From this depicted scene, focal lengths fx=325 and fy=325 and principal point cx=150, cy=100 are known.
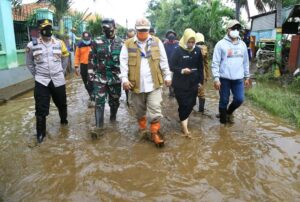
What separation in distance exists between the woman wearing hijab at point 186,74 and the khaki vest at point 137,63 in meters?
0.49

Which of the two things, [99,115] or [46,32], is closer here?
[46,32]

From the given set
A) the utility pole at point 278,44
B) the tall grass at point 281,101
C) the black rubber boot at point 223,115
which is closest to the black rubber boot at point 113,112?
the black rubber boot at point 223,115

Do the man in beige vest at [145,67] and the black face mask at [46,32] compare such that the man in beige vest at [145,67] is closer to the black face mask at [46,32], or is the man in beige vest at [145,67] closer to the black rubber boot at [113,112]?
the black face mask at [46,32]

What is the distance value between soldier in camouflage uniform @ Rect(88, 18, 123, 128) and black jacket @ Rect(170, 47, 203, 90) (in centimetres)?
97

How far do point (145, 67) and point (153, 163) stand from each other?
1.41 m

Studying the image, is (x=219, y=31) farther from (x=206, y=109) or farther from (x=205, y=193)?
(x=205, y=193)

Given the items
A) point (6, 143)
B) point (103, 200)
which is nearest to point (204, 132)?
point (103, 200)

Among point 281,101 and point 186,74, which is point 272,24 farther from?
point 186,74

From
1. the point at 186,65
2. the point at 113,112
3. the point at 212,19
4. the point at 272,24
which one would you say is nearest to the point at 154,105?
the point at 186,65

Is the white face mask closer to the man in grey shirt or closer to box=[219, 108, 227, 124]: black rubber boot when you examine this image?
box=[219, 108, 227, 124]: black rubber boot

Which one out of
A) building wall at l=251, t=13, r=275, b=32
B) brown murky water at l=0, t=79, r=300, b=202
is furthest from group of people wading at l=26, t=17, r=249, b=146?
building wall at l=251, t=13, r=275, b=32

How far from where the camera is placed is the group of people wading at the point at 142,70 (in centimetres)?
475

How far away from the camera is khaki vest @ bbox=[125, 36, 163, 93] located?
15.5 ft

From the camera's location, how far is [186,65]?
5152mm
